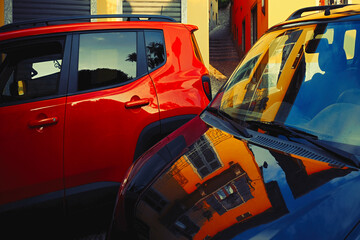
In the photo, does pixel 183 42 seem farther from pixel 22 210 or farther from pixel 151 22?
pixel 22 210

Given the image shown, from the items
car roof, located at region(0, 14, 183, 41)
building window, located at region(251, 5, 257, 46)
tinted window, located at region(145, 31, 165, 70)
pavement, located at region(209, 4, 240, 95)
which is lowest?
pavement, located at region(209, 4, 240, 95)

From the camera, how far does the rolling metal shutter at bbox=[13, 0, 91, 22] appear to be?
1093 centimetres

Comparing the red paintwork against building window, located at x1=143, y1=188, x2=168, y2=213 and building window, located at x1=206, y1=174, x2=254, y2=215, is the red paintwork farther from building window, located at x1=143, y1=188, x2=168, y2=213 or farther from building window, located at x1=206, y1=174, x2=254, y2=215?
building window, located at x1=206, y1=174, x2=254, y2=215

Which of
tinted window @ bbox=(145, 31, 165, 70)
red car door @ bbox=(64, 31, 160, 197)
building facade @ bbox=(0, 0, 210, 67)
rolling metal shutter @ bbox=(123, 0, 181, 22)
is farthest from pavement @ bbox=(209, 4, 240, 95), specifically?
red car door @ bbox=(64, 31, 160, 197)

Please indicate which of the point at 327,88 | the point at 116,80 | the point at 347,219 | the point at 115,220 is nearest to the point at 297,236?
the point at 347,219

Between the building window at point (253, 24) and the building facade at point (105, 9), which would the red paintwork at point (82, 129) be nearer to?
the building facade at point (105, 9)

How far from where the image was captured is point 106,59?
3320 mm

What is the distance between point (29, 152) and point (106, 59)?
1.08 m

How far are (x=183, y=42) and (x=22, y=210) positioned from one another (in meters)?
2.20

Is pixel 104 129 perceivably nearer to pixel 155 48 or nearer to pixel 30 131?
pixel 30 131

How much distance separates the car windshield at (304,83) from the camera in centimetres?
184

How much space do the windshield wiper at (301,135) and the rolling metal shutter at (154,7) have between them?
420 inches

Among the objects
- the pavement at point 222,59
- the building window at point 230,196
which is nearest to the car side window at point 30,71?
the building window at point 230,196

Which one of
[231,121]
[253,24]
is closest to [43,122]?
[231,121]
